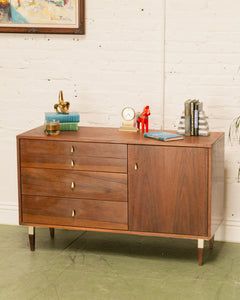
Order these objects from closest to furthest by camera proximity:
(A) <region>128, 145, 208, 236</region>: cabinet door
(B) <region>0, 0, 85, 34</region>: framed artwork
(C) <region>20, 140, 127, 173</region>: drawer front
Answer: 1. (A) <region>128, 145, 208, 236</region>: cabinet door
2. (C) <region>20, 140, 127, 173</region>: drawer front
3. (B) <region>0, 0, 85, 34</region>: framed artwork

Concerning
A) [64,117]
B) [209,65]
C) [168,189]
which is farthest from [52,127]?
[209,65]

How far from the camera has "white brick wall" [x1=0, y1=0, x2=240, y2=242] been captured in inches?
147

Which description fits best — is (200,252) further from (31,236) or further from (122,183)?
(31,236)

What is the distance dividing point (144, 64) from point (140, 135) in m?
0.58

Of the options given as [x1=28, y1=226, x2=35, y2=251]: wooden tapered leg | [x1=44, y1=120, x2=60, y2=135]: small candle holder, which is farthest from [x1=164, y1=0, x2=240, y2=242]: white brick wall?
[x1=28, y1=226, x2=35, y2=251]: wooden tapered leg

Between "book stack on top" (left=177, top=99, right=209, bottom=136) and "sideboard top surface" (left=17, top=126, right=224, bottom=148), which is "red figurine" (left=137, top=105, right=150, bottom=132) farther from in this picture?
"book stack on top" (left=177, top=99, right=209, bottom=136)

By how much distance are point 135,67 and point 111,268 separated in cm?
139

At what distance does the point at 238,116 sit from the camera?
12.4 ft

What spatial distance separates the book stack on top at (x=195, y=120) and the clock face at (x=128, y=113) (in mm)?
379

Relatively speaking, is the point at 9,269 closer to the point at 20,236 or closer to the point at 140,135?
the point at 20,236

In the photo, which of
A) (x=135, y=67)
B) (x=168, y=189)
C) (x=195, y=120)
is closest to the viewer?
(x=168, y=189)

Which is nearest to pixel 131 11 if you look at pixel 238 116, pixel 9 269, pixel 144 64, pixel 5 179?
pixel 144 64

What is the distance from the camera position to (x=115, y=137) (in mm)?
3510

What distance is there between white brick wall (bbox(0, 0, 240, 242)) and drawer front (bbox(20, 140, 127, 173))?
0.57m
